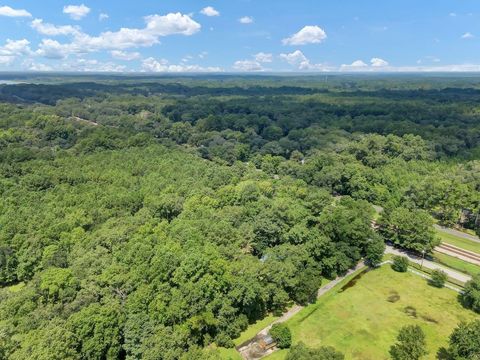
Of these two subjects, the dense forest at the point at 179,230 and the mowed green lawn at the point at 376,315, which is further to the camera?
the mowed green lawn at the point at 376,315

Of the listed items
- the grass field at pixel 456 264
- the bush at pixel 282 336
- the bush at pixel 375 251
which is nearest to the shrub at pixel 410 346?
the bush at pixel 282 336

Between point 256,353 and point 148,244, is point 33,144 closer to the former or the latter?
point 148,244

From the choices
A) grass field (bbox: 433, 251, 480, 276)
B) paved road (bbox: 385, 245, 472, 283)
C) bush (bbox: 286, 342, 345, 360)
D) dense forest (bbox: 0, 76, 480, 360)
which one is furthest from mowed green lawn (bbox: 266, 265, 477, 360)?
grass field (bbox: 433, 251, 480, 276)

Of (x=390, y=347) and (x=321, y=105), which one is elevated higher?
(x=321, y=105)

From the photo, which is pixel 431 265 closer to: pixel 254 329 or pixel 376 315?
pixel 376 315

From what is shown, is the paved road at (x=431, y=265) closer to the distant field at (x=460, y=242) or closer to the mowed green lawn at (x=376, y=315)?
the mowed green lawn at (x=376, y=315)

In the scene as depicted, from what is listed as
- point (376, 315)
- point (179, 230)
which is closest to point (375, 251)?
point (376, 315)

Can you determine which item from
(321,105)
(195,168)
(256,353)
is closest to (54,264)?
(256,353)

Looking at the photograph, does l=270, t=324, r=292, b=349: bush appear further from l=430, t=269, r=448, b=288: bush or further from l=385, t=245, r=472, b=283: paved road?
l=385, t=245, r=472, b=283: paved road
